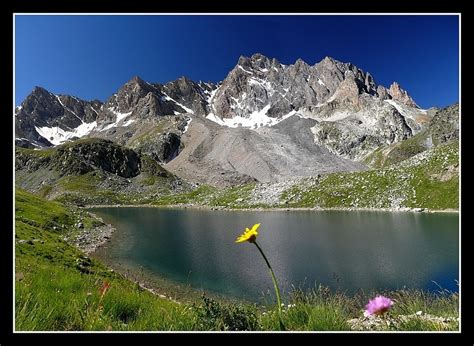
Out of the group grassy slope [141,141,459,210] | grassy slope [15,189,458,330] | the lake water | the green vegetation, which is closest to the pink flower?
grassy slope [15,189,458,330]

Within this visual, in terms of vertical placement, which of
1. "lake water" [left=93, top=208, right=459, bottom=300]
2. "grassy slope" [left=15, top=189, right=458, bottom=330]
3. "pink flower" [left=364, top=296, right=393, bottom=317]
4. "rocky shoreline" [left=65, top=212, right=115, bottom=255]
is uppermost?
"pink flower" [left=364, top=296, right=393, bottom=317]

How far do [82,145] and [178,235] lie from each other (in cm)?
16117

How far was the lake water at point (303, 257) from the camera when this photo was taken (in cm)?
2891

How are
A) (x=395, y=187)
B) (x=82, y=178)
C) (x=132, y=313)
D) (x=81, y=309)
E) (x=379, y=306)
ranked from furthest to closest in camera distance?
1. (x=82, y=178)
2. (x=395, y=187)
3. (x=132, y=313)
4. (x=81, y=309)
5. (x=379, y=306)

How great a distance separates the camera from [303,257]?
38031 mm

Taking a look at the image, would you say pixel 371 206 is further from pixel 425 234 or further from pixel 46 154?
pixel 46 154

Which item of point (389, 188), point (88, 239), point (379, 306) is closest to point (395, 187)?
point (389, 188)

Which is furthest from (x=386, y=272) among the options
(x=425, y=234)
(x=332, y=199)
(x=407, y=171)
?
(x=407, y=171)

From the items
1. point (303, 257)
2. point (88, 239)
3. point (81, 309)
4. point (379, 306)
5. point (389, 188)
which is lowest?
point (303, 257)

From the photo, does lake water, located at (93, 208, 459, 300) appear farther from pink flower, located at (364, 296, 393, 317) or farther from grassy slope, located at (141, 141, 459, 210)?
grassy slope, located at (141, 141, 459, 210)

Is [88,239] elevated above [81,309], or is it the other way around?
[81,309]

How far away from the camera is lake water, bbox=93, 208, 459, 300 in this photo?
28.9 meters

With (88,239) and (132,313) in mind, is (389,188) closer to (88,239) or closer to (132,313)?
(88,239)
